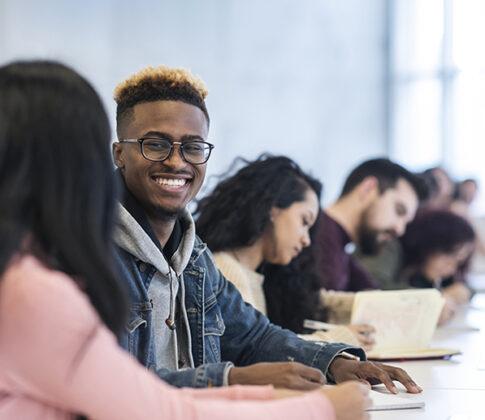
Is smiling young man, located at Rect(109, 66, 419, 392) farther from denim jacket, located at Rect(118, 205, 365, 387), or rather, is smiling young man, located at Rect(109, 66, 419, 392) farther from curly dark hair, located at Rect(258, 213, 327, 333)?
curly dark hair, located at Rect(258, 213, 327, 333)

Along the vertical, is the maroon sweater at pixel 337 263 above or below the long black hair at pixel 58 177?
below

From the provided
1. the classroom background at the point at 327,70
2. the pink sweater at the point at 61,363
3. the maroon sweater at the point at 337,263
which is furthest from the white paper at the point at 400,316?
the classroom background at the point at 327,70

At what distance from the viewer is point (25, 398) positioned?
1.18 meters

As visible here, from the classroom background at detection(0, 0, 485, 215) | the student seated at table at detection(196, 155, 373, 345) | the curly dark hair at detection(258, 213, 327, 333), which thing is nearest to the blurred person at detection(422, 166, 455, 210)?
the classroom background at detection(0, 0, 485, 215)

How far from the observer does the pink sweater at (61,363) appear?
1.09m

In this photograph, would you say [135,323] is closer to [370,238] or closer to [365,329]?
[365,329]

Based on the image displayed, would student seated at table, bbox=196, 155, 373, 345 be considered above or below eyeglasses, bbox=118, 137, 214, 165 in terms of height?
below

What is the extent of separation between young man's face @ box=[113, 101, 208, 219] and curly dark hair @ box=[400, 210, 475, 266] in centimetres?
245

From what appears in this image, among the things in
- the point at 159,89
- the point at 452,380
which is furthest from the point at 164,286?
the point at 452,380

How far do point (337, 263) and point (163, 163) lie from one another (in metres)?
1.85

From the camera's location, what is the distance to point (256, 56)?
7.63m

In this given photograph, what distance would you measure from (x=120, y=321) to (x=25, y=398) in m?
0.15

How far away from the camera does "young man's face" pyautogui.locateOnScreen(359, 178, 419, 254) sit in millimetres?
4215

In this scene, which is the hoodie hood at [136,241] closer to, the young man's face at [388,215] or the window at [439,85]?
the young man's face at [388,215]
